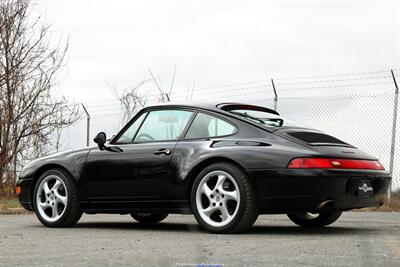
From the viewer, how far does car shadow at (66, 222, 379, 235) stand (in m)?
7.14

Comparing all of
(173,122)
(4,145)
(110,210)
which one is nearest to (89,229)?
(110,210)

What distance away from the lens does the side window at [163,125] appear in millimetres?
7434

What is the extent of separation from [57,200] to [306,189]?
9.78 feet

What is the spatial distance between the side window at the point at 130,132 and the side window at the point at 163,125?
65mm

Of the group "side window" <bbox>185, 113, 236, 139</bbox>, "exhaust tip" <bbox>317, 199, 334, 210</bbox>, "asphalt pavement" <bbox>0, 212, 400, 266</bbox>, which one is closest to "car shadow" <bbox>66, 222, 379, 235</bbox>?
"asphalt pavement" <bbox>0, 212, 400, 266</bbox>

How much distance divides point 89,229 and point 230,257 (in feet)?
10.1

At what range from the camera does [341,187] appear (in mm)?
6480

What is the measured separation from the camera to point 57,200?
800cm

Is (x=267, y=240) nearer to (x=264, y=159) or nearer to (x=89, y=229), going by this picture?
(x=264, y=159)

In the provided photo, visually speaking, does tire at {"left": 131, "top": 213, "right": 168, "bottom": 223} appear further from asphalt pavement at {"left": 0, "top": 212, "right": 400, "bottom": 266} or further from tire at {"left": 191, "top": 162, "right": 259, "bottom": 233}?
tire at {"left": 191, "top": 162, "right": 259, "bottom": 233}

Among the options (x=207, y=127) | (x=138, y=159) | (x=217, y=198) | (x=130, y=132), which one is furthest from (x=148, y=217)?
(x=217, y=198)

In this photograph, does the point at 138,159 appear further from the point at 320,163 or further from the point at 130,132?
the point at 320,163

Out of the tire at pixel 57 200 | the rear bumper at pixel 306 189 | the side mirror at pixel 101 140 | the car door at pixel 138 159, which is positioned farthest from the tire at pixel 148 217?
the rear bumper at pixel 306 189

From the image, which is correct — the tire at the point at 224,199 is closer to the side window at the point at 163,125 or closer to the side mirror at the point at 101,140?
the side window at the point at 163,125
